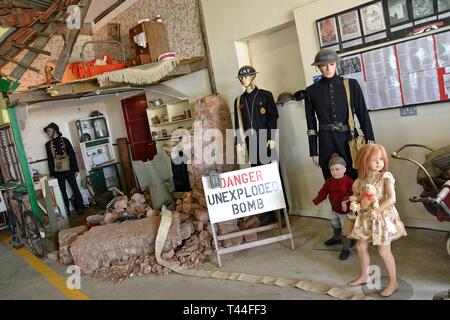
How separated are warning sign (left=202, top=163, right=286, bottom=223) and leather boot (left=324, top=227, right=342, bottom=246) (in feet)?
1.86

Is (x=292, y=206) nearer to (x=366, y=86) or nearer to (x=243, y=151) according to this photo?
(x=243, y=151)

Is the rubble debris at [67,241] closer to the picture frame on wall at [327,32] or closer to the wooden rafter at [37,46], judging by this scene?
the wooden rafter at [37,46]

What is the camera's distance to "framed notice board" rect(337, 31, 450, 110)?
3.24 meters

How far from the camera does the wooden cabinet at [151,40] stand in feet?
19.0

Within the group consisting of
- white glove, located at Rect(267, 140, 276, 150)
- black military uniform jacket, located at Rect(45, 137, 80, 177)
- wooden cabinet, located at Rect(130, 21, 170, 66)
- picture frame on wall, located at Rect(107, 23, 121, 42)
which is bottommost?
white glove, located at Rect(267, 140, 276, 150)

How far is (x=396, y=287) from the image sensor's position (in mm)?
2701

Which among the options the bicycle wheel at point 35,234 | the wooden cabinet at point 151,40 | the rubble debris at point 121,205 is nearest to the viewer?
the bicycle wheel at point 35,234

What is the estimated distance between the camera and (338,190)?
11.0ft

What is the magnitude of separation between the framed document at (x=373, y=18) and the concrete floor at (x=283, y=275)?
6.48 feet

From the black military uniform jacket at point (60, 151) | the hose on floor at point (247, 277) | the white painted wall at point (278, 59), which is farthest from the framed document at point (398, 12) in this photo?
the black military uniform jacket at point (60, 151)
